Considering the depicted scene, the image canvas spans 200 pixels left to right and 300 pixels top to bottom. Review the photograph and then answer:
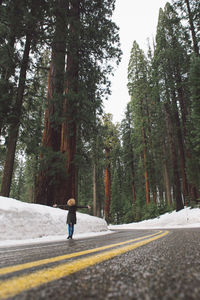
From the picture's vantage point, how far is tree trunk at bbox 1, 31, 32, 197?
851 centimetres

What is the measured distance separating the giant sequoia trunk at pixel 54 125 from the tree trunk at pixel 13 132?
1.36 meters

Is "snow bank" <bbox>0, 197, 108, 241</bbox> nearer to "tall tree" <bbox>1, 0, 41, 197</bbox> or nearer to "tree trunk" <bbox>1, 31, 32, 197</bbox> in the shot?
"tree trunk" <bbox>1, 31, 32, 197</bbox>

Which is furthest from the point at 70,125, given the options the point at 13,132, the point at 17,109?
the point at 13,132

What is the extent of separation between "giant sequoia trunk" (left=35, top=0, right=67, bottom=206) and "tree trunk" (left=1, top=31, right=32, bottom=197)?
136 cm

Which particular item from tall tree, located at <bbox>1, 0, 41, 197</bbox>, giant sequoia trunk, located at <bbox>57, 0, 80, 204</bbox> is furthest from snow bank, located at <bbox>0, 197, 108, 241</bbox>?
tall tree, located at <bbox>1, 0, 41, 197</bbox>

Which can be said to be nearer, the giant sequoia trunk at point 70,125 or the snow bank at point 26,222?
the snow bank at point 26,222

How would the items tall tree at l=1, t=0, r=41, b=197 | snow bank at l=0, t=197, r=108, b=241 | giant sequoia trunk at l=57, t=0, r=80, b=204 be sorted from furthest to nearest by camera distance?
giant sequoia trunk at l=57, t=0, r=80, b=204 → tall tree at l=1, t=0, r=41, b=197 → snow bank at l=0, t=197, r=108, b=241

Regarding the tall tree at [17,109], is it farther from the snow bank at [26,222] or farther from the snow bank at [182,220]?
the snow bank at [182,220]

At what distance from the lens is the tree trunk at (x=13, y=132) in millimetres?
8513

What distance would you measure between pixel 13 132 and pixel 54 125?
2001 mm

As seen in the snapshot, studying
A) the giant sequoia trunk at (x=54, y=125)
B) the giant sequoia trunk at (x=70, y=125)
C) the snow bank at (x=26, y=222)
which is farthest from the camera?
the giant sequoia trunk at (x=70, y=125)

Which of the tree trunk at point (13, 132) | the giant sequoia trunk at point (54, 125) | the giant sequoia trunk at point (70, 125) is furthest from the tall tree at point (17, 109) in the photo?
the giant sequoia trunk at point (70, 125)

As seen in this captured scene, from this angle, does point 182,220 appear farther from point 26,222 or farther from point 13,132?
point 13,132

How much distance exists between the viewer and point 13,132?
898 cm
